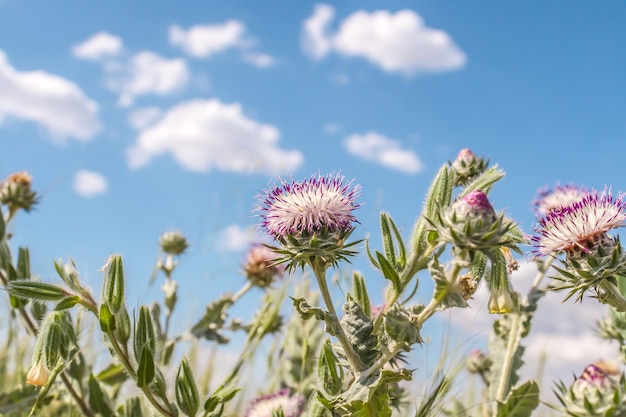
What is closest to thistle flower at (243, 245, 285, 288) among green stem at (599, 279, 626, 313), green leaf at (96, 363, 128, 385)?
green leaf at (96, 363, 128, 385)

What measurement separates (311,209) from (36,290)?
1077mm

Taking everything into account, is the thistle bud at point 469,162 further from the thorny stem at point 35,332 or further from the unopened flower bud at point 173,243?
the unopened flower bud at point 173,243

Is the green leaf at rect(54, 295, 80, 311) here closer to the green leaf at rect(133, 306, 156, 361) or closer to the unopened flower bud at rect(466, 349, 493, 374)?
the green leaf at rect(133, 306, 156, 361)

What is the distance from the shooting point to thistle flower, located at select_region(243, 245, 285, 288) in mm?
5457

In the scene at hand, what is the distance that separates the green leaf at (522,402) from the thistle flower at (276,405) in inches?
43.6

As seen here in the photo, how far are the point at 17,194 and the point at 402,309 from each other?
4205 millimetres

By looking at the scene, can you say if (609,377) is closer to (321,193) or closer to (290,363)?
(321,193)

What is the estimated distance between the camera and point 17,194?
217 inches

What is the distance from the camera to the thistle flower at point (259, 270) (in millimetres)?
5457

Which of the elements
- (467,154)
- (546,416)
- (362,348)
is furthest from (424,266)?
(546,416)

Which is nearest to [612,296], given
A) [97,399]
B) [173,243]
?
[97,399]

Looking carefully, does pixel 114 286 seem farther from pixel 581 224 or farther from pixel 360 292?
pixel 581 224

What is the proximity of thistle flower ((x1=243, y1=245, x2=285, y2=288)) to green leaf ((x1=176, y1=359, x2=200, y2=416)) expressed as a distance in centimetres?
267

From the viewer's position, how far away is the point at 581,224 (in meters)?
2.59
